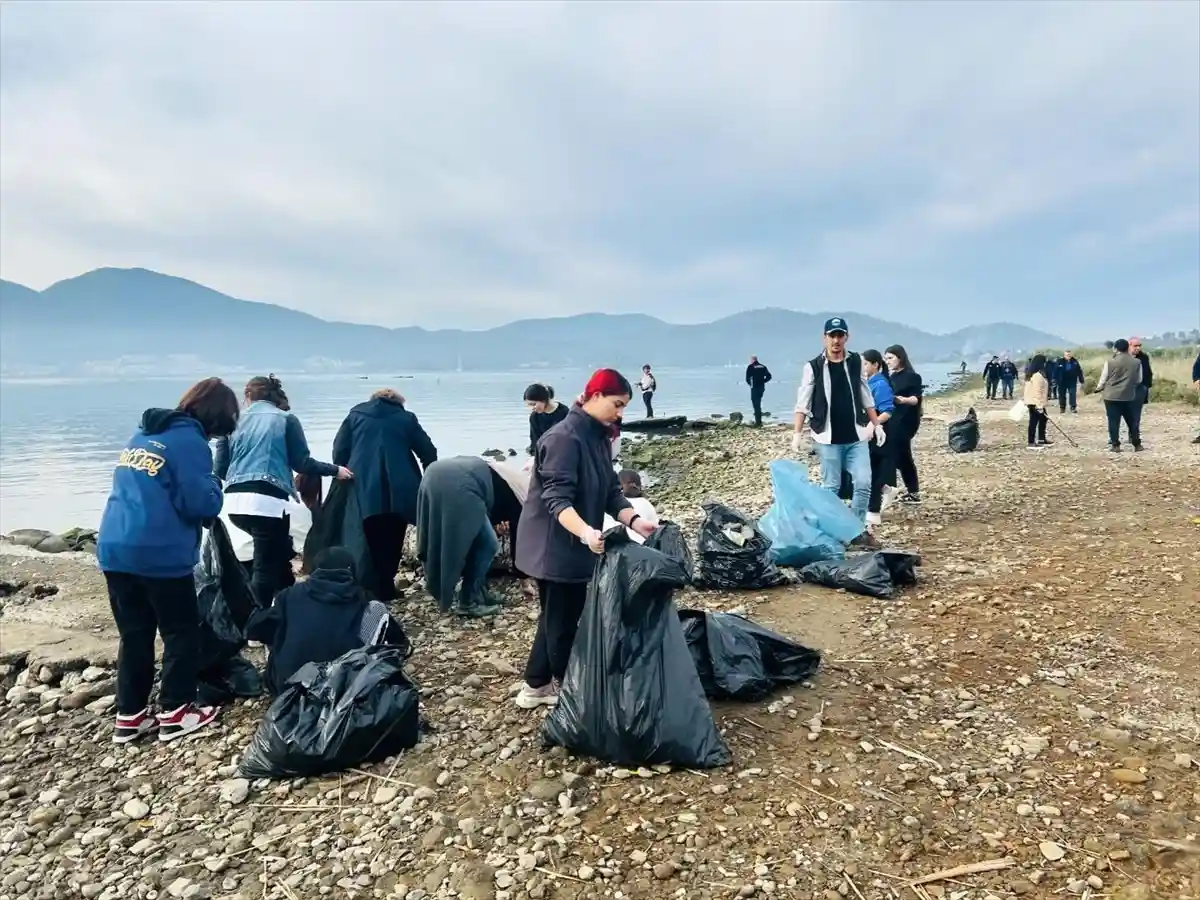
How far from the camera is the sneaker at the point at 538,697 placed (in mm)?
3758

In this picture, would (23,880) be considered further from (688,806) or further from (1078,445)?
(1078,445)

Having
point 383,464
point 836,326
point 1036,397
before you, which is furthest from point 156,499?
point 1036,397

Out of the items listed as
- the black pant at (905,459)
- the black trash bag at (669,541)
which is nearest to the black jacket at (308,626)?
the black trash bag at (669,541)

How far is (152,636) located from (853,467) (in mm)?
5207

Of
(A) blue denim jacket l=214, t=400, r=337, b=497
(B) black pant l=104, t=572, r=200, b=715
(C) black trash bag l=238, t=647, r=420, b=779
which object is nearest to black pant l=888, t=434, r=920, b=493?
(A) blue denim jacket l=214, t=400, r=337, b=497

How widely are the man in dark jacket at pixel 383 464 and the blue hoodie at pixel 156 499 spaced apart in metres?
1.70

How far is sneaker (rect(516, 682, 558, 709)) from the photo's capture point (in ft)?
12.3

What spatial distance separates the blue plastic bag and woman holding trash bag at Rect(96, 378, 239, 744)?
4.05m

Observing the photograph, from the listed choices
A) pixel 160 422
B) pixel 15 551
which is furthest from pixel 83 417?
pixel 160 422

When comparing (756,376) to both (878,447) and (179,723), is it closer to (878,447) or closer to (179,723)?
(878,447)

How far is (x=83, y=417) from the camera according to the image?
39125mm

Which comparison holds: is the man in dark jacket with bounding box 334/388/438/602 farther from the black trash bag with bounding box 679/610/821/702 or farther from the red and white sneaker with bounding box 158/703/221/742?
the black trash bag with bounding box 679/610/821/702

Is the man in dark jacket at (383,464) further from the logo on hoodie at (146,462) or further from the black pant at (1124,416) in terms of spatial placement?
the black pant at (1124,416)

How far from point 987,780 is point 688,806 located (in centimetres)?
119
